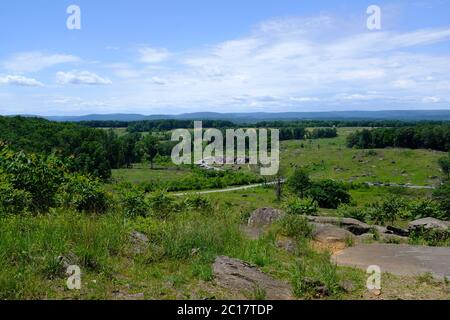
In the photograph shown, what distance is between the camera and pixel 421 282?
670 cm

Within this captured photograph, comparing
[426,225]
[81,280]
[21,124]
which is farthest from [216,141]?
[81,280]

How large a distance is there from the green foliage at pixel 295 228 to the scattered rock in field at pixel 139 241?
3666mm

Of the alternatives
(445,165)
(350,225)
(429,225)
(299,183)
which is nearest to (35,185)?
(350,225)

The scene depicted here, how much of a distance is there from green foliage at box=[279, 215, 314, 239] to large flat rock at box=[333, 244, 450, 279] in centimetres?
91

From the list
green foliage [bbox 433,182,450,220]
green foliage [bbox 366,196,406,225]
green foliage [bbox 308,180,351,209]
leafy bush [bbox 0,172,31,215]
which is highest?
leafy bush [bbox 0,172,31,215]

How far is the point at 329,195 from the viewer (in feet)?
265

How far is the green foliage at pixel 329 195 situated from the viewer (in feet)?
262

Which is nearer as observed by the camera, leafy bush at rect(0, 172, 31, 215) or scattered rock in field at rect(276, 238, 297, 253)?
leafy bush at rect(0, 172, 31, 215)

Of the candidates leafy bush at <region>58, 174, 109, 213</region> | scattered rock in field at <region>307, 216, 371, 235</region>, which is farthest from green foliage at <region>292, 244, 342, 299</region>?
scattered rock in field at <region>307, 216, 371, 235</region>

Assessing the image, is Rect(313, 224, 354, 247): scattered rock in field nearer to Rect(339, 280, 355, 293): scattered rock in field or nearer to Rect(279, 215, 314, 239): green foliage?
Rect(279, 215, 314, 239): green foliage

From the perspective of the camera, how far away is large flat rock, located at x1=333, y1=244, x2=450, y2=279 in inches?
300

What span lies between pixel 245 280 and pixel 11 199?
5.40m

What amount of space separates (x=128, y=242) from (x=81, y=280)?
1.44 metres
